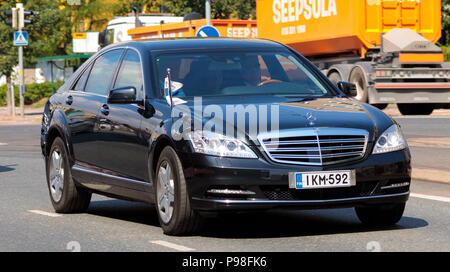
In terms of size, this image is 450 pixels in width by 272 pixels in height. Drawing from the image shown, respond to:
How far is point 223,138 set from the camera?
8.02 meters

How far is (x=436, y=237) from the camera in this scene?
8328 mm

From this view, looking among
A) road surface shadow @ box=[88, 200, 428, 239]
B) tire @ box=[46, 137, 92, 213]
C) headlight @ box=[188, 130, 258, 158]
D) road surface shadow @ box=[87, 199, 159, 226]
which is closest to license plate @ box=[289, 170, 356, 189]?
headlight @ box=[188, 130, 258, 158]

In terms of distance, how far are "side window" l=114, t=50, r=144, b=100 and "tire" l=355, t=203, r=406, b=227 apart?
2125mm

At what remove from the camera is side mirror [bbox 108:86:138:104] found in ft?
29.9

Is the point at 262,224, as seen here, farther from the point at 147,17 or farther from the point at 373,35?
the point at 147,17

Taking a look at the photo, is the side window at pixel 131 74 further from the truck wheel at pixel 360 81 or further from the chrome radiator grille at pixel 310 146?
the truck wheel at pixel 360 81

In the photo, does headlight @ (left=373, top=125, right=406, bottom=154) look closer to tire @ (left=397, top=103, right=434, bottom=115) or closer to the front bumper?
the front bumper

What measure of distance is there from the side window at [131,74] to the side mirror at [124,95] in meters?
0.16

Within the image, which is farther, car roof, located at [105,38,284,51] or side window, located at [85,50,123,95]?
side window, located at [85,50,123,95]

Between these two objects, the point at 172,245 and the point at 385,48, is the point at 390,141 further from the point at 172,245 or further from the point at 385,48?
the point at 385,48

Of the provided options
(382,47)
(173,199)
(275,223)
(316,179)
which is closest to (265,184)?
(316,179)

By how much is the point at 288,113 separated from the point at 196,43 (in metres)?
1.76
